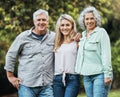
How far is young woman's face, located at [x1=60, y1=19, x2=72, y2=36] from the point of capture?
286 inches

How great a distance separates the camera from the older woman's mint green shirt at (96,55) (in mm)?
6816

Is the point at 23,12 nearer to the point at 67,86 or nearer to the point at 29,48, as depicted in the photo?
the point at 67,86

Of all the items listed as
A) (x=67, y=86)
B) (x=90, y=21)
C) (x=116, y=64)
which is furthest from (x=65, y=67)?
(x=116, y=64)

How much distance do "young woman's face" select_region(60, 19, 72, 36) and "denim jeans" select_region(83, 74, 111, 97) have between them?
0.76m

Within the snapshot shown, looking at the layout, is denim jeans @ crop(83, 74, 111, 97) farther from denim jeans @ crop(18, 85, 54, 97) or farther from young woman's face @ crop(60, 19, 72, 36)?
young woman's face @ crop(60, 19, 72, 36)

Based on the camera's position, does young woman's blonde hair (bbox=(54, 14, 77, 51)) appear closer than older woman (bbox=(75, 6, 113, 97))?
No

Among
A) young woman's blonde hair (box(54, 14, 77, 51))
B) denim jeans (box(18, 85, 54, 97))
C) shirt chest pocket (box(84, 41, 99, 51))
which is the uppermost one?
young woman's blonde hair (box(54, 14, 77, 51))

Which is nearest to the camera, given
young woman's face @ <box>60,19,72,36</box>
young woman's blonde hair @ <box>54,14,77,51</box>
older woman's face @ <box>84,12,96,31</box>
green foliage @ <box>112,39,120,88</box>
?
older woman's face @ <box>84,12,96,31</box>

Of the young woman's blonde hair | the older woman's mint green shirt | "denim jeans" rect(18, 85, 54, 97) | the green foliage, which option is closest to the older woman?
the older woman's mint green shirt

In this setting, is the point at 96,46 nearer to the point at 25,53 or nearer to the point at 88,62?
the point at 88,62

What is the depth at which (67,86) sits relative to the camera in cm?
720

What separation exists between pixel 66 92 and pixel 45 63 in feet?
1.95

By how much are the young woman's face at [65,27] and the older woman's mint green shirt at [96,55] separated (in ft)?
1.23

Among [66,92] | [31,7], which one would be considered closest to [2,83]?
[31,7]
